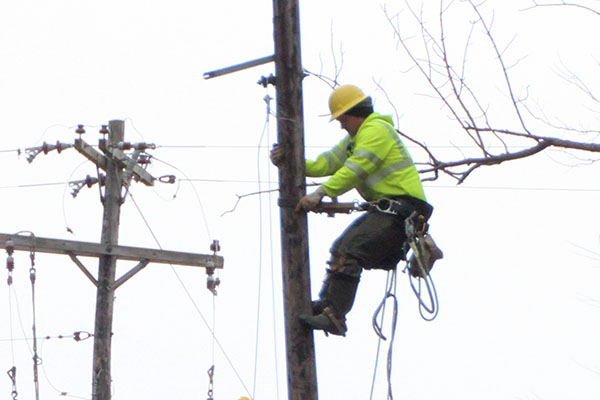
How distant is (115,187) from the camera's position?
14867 mm

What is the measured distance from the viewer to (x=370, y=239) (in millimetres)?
7957

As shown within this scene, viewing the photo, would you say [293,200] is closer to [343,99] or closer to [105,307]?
[343,99]

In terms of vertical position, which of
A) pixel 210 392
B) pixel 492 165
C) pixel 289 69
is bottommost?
pixel 210 392

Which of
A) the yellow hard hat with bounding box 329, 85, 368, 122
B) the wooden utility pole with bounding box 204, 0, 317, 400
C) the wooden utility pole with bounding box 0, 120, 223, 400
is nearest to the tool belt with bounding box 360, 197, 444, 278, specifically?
the wooden utility pole with bounding box 204, 0, 317, 400

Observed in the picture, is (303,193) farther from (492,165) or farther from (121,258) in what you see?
(121,258)

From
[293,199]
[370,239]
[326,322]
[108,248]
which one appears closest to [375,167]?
[370,239]

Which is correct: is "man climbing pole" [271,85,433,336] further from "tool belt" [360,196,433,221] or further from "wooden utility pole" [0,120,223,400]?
"wooden utility pole" [0,120,223,400]

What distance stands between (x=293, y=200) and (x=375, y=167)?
544 mm

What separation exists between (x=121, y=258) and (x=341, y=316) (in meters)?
6.99

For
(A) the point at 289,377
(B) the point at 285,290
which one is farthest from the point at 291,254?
(A) the point at 289,377

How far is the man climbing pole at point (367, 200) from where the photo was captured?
7.89 metres

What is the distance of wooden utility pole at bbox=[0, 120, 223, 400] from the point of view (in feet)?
46.3

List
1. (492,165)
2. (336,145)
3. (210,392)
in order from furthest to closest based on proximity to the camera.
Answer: (210,392)
(336,145)
(492,165)

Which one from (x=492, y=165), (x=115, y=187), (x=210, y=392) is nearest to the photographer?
(x=492, y=165)
